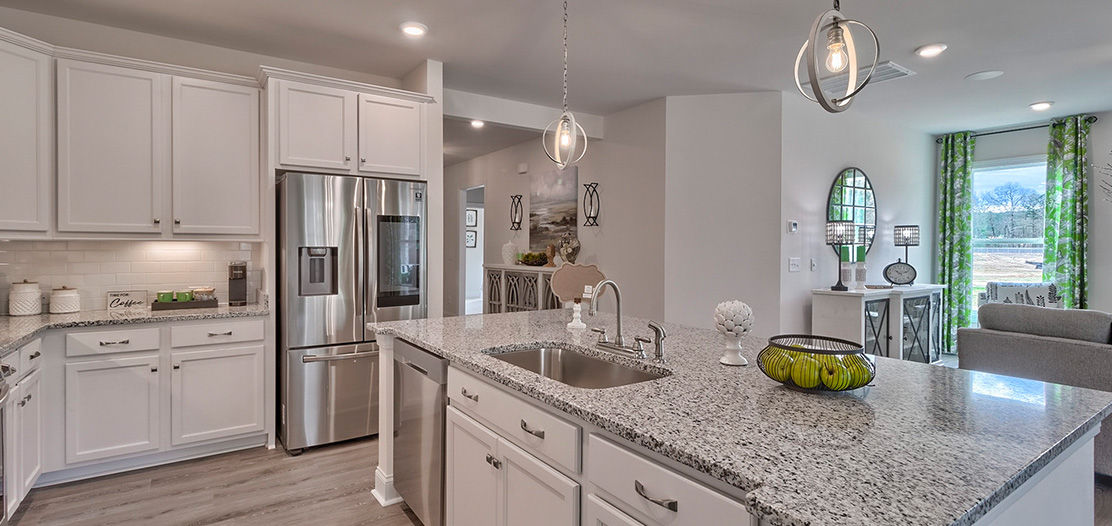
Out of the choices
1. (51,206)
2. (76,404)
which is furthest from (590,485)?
(51,206)

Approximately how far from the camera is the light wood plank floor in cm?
249

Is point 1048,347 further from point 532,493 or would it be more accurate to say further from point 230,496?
point 230,496

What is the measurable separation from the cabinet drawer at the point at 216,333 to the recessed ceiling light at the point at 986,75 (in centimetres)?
527

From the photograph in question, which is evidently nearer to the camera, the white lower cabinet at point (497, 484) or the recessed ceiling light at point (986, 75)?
the white lower cabinet at point (497, 484)

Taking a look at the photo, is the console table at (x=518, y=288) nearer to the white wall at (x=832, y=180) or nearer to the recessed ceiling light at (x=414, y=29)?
the white wall at (x=832, y=180)

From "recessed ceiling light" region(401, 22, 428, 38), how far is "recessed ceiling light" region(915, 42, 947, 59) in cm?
314

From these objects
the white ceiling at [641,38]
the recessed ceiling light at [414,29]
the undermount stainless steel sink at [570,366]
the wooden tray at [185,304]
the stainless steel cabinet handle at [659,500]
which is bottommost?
the stainless steel cabinet handle at [659,500]

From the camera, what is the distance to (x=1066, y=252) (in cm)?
535

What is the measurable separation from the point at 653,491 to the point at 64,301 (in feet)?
11.7

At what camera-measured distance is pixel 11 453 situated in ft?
7.64

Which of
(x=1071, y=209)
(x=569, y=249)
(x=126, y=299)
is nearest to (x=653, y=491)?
(x=126, y=299)

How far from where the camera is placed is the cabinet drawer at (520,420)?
4.74 feet

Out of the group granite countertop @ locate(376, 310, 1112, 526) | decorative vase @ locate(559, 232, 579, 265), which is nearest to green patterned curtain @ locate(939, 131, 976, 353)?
decorative vase @ locate(559, 232, 579, 265)

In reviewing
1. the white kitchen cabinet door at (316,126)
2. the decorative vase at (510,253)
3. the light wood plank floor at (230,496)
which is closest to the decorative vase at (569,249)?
the decorative vase at (510,253)
